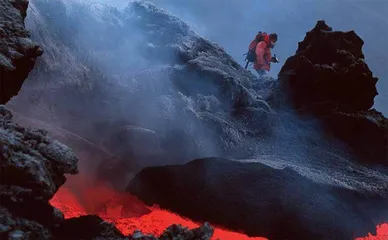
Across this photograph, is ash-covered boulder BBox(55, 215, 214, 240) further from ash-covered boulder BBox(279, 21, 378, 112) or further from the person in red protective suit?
the person in red protective suit

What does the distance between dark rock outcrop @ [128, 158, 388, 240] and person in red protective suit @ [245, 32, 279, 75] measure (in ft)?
14.7

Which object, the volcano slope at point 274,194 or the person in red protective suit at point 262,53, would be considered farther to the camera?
the person in red protective suit at point 262,53

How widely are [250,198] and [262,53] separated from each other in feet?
16.2

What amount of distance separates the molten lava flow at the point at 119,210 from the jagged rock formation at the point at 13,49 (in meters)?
1.07

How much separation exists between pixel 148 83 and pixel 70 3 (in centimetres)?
135

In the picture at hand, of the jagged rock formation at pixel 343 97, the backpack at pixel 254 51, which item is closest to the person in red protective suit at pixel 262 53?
the backpack at pixel 254 51

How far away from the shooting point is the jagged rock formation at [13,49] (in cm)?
254

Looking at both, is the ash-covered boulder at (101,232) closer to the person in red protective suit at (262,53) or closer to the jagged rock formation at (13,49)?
the jagged rock formation at (13,49)

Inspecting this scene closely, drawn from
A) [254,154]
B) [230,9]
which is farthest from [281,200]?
[230,9]

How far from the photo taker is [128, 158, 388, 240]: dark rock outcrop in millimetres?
3779

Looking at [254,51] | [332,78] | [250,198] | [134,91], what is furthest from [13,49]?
[254,51]

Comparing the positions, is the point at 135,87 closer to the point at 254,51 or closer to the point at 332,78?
the point at 332,78

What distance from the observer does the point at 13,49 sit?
258cm

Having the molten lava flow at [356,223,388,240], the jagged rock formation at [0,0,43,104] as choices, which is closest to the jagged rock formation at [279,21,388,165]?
the molten lava flow at [356,223,388,240]
